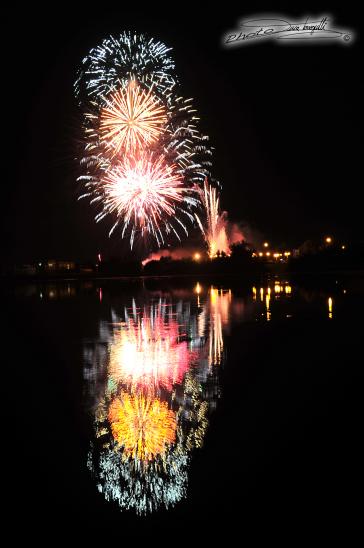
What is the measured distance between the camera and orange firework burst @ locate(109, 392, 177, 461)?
20.0 feet

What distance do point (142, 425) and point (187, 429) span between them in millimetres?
569

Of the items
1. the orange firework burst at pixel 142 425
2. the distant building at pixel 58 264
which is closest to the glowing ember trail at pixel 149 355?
the orange firework burst at pixel 142 425

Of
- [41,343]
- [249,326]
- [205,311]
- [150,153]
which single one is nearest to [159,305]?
[205,311]

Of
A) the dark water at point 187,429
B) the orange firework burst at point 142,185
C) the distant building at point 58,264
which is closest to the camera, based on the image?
the dark water at point 187,429

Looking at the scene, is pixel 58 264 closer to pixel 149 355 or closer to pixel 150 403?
pixel 149 355

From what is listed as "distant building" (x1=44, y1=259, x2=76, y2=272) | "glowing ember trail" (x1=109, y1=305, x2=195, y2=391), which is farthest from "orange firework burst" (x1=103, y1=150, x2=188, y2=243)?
"distant building" (x1=44, y1=259, x2=76, y2=272)

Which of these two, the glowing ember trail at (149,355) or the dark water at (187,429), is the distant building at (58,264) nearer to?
the glowing ember trail at (149,355)

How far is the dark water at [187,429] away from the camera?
4844 millimetres

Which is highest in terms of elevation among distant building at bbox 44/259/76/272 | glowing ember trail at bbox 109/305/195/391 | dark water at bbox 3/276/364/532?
distant building at bbox 44/259/76/272

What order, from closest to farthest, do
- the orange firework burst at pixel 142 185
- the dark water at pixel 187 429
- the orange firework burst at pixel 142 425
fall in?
1. the dark water at pixel 187 429
2. the orange firework burst at pixel 142 425
3. the orange firework burst at pixel 142 185

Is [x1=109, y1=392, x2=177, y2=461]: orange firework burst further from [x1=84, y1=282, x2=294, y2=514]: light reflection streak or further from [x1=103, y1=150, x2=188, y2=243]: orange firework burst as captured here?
[x1=103, y1=150, x2=188, y2=243]: orange firework burst

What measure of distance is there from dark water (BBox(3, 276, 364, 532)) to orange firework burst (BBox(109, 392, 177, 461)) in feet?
0.05

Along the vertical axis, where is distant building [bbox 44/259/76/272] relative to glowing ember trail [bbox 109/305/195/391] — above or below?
above

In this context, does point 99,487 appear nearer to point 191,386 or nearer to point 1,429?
point 1,429
